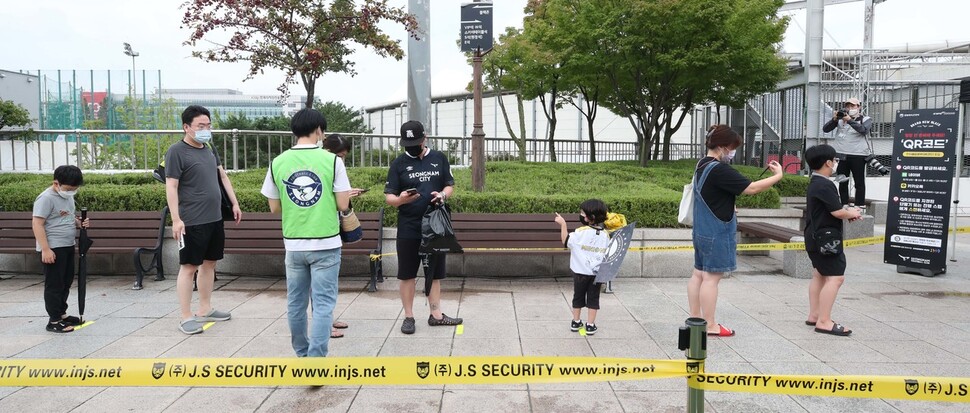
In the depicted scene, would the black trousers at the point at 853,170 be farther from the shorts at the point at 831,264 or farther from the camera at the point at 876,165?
the shorts at the point at 831,264

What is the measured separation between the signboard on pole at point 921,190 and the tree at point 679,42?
5856mm

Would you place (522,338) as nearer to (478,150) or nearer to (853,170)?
(478,150)

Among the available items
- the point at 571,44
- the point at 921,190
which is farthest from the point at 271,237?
the point at 571,44

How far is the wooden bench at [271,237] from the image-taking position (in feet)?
25.3

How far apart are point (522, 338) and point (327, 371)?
103 inches

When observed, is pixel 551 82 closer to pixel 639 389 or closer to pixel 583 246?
pixel 583 246

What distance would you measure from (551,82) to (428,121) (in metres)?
9.81

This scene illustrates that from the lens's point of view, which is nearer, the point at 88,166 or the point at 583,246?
the point at 583,246

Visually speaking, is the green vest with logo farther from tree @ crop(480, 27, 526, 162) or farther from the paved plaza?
tree @ crop(480, 27, 526, 162)

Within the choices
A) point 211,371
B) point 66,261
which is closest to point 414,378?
point 211,371

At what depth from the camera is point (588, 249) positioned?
5.52 metres

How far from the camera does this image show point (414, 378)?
120 inches

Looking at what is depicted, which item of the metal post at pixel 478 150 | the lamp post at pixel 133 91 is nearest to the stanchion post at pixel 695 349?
the metal post at pixel 478 150

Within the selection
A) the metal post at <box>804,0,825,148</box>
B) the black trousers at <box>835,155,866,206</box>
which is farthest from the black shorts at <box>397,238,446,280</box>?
the metal post at <box>804,0,825,148</box>
